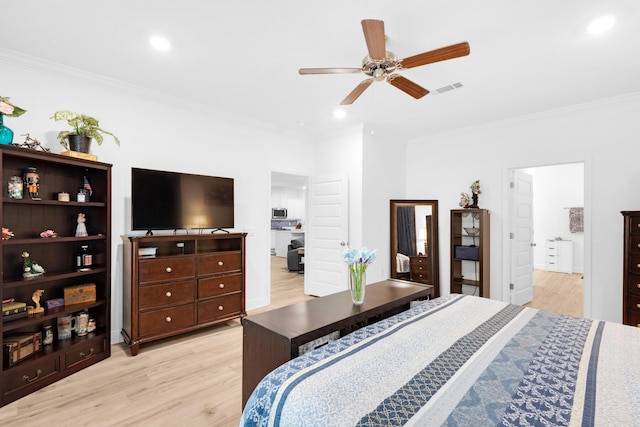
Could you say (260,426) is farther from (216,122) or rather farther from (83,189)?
(216,122)

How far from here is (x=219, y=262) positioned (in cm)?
342

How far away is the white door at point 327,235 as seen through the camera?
15.1 ft

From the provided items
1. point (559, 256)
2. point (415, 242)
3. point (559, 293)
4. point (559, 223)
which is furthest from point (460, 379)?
point (559, 223)

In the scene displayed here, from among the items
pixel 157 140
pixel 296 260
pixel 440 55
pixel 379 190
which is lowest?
pixel 296 260

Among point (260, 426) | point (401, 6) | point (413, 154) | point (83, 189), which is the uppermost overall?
point (401, 6)

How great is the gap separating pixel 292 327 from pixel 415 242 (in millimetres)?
3781

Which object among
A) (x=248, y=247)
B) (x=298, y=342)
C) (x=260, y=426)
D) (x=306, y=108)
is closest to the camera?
(x=260, y=426)

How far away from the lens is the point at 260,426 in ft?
3.52

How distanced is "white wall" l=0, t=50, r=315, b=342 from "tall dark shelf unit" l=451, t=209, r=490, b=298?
8.34ft

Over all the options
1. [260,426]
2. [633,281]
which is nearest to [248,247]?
[260,426]

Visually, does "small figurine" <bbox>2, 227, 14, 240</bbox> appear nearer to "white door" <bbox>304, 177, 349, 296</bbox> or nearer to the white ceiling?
the white ceiling

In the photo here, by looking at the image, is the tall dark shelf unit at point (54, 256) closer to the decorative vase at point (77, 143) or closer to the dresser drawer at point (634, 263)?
the decorative vase at point (77, 143)

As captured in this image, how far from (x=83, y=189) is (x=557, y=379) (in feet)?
11.7

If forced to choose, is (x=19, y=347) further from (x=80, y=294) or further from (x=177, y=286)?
(x=177, y=286)
